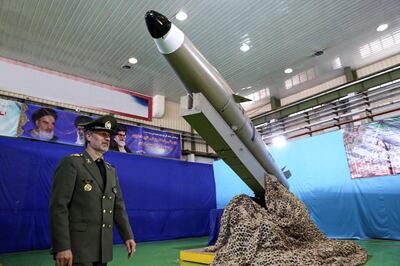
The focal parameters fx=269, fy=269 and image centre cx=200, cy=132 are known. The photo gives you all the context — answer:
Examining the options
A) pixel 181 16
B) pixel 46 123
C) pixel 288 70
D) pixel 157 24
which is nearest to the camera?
pixel 157 24

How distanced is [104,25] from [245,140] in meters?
4.27

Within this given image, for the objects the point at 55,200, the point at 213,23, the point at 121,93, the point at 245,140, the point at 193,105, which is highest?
the point at 213,23

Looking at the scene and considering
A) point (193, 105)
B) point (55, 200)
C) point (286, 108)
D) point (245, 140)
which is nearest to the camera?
point (55, 200)

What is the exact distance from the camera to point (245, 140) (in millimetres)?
3346

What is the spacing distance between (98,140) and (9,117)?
18.9 feet

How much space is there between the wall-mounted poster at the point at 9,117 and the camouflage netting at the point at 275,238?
5.29 m

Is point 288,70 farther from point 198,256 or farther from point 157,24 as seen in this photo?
point 157,24

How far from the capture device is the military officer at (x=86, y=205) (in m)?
1.38

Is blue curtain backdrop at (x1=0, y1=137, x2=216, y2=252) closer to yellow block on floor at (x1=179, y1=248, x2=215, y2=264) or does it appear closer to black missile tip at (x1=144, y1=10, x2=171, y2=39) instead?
yellow block on floor at (x1=179, y1=248, x2=215, y2=264)

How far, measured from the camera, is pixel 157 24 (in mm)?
2426

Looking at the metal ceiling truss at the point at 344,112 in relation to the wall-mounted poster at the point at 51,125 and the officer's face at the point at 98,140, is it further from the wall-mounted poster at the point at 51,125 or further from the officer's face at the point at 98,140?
the officer's face at the point at 98,140

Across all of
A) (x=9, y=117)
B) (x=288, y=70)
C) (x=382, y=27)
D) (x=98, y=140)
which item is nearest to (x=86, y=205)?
(x=98, y=140)

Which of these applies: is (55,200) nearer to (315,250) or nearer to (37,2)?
(315,250)

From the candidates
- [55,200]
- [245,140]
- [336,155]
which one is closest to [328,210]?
[336,155]
